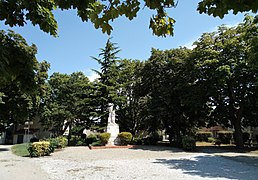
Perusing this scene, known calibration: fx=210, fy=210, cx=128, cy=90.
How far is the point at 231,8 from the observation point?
2227 millimetres

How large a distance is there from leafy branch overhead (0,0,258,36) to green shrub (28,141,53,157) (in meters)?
13.5

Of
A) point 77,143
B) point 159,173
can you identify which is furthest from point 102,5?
point 77,143

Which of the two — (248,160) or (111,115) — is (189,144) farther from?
(111,115)

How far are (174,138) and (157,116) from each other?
5135 mm

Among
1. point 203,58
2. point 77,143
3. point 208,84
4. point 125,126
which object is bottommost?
point 77,143

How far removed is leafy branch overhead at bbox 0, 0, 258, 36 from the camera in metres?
2.35

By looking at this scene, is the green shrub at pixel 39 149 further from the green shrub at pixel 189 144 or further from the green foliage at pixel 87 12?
the green foliage at pixel 87 12

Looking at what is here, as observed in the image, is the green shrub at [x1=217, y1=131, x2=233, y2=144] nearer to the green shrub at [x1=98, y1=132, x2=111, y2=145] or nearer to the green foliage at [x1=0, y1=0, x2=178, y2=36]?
the green shrub at [x1=98, y1=132, x2=111, y2=145]

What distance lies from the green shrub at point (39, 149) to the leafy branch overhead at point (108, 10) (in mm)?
13519

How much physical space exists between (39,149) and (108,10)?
15.3 metres

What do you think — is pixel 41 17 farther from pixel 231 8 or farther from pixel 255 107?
pixel 255 107

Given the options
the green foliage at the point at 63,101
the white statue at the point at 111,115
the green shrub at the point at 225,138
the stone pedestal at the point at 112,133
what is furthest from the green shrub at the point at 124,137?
the green shrub at the point at 225,138

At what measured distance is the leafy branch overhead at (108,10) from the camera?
2.35 metres

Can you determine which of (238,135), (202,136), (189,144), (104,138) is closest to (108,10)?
(189,144)
